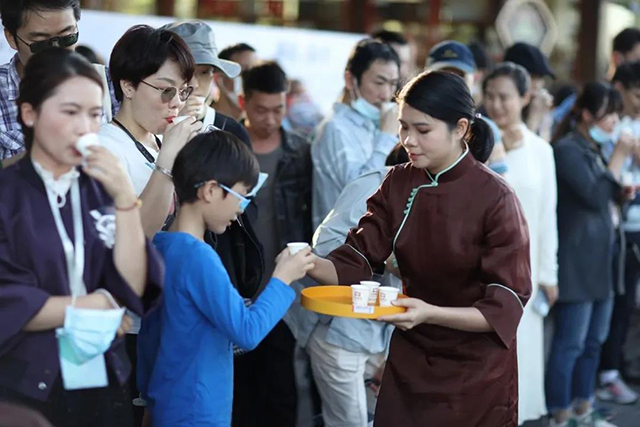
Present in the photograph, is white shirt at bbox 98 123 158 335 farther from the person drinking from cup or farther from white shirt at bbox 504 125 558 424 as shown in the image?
white shirt at bbox 504 125 558 424

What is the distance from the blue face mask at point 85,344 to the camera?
2.38 metres

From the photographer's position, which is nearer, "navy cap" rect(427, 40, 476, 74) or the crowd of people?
the crowd of people

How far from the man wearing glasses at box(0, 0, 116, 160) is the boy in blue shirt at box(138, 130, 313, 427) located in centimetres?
76

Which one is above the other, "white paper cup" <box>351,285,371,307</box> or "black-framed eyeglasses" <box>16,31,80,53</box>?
"black-framed eyeglasses" <box>16,31,80,53</box>

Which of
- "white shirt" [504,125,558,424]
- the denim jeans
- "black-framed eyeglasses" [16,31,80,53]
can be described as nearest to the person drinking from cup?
"black-framed eyeglasses" [16,31,80,53]

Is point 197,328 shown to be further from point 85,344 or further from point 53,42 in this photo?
point 53,42

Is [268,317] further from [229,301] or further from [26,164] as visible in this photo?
[26,164]

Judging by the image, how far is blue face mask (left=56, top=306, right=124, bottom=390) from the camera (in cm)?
238

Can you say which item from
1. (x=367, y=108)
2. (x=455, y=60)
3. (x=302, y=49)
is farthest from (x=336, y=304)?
(x=302, y=49)

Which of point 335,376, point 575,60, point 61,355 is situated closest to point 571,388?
point 335,376

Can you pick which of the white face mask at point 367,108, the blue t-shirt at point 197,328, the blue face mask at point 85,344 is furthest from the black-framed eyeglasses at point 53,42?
the white face mask at point 367,108

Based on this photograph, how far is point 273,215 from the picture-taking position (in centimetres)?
475

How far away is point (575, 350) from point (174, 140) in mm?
3234

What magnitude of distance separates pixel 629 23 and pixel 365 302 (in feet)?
35.4
